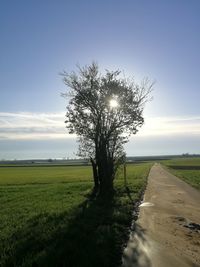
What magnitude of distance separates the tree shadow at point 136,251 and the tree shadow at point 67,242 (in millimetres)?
229

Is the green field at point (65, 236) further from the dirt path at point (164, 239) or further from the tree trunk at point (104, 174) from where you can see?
the tree trunk at point (104, 174)

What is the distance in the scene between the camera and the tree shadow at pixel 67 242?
9.81 m

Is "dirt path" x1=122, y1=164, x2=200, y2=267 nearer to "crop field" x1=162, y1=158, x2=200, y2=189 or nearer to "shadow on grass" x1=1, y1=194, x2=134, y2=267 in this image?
"shadow on grass" x1=1, y1=194, x2=134, y2=267

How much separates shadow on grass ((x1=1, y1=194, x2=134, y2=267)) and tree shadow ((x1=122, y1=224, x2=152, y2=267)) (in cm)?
22

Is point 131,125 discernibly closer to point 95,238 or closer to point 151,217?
point 151,217

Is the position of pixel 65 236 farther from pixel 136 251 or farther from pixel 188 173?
pixel 188 173

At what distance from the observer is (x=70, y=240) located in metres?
12.0

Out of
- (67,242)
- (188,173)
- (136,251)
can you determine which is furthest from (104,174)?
(188,173)

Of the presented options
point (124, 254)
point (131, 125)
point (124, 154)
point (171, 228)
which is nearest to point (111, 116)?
point (131, 125)

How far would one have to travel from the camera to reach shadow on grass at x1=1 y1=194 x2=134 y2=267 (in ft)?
32.3

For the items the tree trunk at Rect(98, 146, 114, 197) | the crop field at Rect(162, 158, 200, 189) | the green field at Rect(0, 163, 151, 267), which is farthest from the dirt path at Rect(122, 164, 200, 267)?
the crop field at Rect(162, 158, 200, 189)

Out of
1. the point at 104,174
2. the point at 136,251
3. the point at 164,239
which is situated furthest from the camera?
the point at 104,174

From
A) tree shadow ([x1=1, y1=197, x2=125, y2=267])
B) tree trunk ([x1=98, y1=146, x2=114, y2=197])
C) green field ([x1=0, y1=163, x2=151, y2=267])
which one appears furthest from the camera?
tree trunk ([x1=98, y1=146, x2=114, y2=197])

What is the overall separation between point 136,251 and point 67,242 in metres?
2.00
